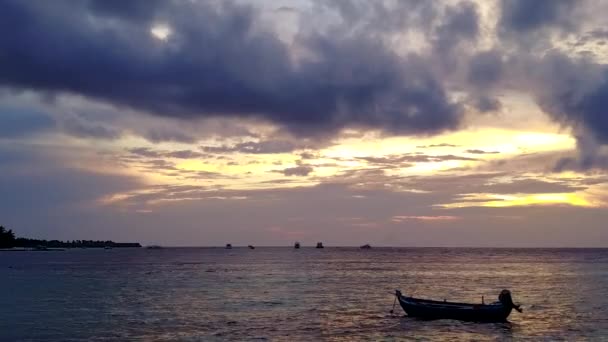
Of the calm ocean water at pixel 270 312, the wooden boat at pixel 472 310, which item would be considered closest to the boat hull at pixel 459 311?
the wooden boat at pixel 472 310

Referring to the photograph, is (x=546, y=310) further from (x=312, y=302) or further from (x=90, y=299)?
(x=90, y=299)

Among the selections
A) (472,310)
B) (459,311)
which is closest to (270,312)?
(459,311)

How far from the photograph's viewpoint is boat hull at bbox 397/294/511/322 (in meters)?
53.5

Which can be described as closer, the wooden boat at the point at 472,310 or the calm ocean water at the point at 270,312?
the calm ocean water at the point at 270,312

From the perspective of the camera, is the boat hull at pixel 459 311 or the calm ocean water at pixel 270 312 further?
the boat hull at pixel 459 311

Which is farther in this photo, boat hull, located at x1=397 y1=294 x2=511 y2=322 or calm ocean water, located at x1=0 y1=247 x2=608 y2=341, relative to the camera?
boat hull, located at x1=397 y1=294 x2=511 y2=322

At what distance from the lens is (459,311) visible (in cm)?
5397

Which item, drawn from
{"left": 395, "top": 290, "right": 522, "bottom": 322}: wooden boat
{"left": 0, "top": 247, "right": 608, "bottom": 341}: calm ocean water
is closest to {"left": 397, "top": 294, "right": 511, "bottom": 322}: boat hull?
{"left": 395, "top": 290, "right": 522, "bottom": 322}: wooden boat

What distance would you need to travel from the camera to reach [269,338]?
4462 cm

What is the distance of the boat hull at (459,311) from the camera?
53.5 meters

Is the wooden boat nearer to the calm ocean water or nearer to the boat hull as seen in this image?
the boat hull

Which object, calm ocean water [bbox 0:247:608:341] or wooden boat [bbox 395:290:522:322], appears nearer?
calm ocean water [bbox 0:247:608:341]

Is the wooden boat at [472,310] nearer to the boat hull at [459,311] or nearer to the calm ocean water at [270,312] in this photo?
the boat hull at [459,311]

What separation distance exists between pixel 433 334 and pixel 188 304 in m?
30.6
